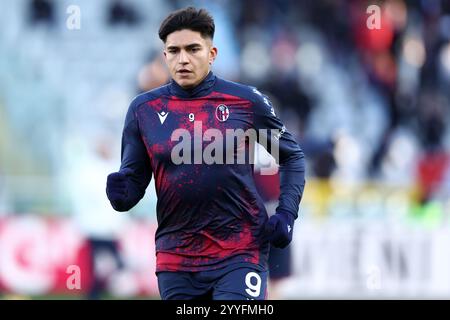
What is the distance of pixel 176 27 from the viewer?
A: 6.97 m

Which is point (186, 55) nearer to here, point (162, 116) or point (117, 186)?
point (162, 116)

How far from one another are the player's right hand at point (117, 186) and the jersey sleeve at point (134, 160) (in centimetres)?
7

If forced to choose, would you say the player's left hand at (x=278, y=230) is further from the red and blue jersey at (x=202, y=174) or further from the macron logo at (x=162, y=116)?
the macron logo at (x=162, y=116)

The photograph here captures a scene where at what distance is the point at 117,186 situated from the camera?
6891mm

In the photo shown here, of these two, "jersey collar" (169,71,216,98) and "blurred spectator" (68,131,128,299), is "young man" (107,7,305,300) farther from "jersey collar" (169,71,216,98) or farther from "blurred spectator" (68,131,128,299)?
"blurred spectator" (68,131,128,299)

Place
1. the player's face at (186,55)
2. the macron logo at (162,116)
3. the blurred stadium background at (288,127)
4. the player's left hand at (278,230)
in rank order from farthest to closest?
the blurred stadium background at (288,127), the macron logo at (162,116), the player's face at (186,55), the player's left hand at (278,230)

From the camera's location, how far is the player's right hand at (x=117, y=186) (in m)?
6.87

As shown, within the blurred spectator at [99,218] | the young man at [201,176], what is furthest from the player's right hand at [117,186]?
the blurred spectator at [99,218]

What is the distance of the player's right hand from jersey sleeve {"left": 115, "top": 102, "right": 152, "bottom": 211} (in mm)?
65

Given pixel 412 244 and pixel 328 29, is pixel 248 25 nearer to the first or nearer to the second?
pixel 328 29

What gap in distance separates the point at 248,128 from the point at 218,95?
10.5 inches

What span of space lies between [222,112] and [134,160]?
59 centimetres

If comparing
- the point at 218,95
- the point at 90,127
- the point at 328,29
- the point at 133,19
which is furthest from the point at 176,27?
the point at 328,29

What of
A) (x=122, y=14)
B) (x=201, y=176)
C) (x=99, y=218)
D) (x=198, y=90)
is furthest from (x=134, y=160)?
(x=122, y=14)
